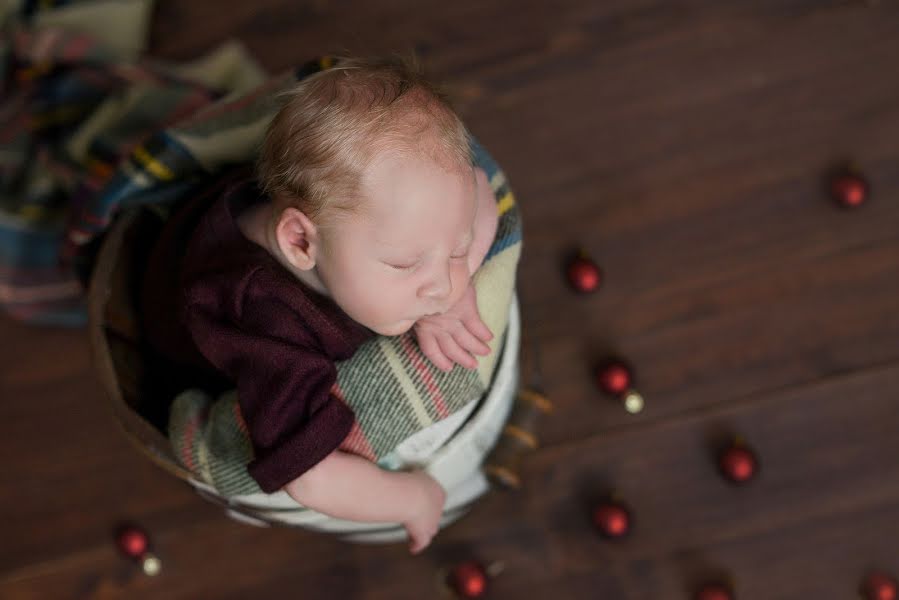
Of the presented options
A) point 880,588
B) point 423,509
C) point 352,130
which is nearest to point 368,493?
point 423,509

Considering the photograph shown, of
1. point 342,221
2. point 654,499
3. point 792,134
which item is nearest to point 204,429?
point 342,221

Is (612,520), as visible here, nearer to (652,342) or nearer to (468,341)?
(652,342)

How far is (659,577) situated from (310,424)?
0.51 meters

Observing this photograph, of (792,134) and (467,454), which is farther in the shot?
(792,134)

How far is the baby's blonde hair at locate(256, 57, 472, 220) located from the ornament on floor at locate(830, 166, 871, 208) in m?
0.61

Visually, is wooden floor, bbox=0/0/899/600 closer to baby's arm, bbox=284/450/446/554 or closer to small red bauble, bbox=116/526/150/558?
small red bauble, bbox=116/526/150/558

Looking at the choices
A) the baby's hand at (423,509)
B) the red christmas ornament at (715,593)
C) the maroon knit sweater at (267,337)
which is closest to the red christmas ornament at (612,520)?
the red christmas ornament at (715,593)

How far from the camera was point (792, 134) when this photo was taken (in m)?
1.13

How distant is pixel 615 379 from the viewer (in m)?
0.99

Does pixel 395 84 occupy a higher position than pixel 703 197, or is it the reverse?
pixel 395 84

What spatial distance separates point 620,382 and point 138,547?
579 millimetres

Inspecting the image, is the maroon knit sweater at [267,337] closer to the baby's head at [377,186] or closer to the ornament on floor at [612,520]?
the baby's head at [377,186]

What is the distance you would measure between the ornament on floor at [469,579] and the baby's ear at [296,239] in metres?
0.42

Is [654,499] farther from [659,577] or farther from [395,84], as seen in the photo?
[395,84]
